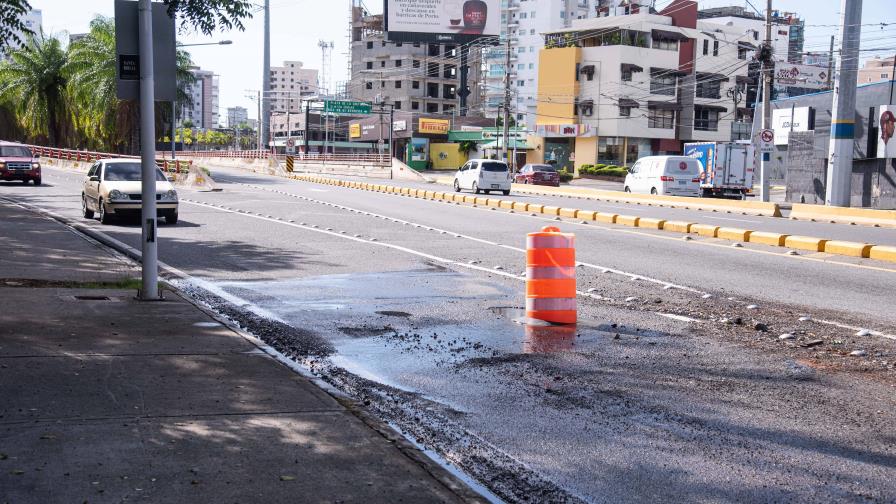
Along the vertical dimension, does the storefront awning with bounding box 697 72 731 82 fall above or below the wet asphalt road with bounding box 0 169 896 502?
above

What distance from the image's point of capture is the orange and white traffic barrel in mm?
9602

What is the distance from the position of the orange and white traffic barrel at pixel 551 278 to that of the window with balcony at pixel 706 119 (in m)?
82.7

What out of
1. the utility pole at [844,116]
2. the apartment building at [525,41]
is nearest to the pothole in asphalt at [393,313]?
the utility pole at [844,116]

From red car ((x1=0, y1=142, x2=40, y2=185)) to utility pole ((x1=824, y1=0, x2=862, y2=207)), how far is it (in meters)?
32.0

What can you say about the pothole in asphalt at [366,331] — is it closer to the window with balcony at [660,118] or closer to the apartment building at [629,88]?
the apartment building at [629,88]

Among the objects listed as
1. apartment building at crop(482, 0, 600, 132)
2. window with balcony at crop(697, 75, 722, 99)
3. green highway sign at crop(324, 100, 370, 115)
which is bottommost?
green highway sign at crop(324, 100, 370, 115)

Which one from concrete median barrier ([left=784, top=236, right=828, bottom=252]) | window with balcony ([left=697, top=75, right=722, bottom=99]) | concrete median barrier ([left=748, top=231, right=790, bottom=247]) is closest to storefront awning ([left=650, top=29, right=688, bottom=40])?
window with balcony ([left=697, top=75, right=722, bottom=99])

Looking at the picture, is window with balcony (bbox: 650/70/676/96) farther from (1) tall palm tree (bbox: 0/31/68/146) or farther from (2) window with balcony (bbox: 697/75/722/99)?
(1) tall palm tree (bbox: 0/31/68/146)

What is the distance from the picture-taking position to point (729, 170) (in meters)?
43.8

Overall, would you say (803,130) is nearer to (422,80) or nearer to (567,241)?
(567,241)

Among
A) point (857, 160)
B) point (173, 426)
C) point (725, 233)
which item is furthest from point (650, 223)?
point (173, 426)

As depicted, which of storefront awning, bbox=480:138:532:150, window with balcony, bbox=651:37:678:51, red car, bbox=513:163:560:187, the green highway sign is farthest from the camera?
the green highway sign

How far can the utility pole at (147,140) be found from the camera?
32.3 feet

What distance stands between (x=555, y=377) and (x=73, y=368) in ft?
11.8
